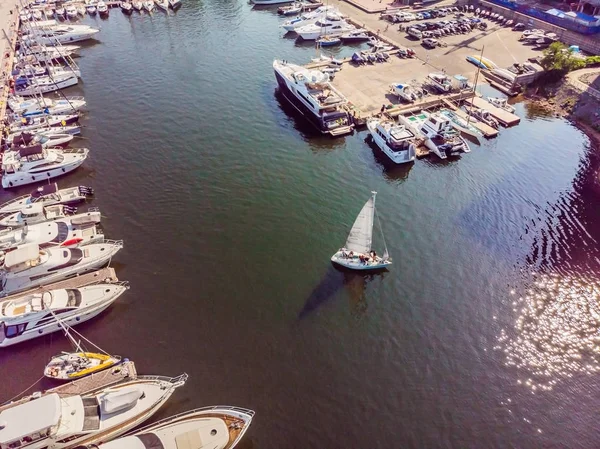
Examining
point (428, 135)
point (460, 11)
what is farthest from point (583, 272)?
point (460, 11)

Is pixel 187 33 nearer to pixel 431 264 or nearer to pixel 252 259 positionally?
pixel 252 259

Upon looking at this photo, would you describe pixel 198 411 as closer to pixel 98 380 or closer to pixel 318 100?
pixel 98 380

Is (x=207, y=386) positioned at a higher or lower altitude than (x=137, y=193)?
lower

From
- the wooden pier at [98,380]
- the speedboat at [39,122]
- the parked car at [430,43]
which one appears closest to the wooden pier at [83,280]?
the wooden pier at [98,380]

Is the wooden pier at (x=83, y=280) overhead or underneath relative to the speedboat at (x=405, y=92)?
underneath

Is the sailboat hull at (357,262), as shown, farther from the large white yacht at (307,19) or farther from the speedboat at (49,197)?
the large white yacht at (307,19)

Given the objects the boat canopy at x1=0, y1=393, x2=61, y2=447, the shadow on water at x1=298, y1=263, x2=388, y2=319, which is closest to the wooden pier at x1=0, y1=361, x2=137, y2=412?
the boat canopy at x1=0, y1=393, x2=61, y2=447
